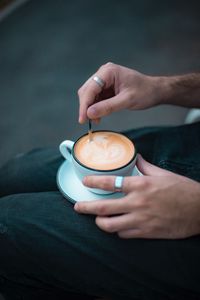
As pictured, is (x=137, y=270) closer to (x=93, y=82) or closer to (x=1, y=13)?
→ (x=93, y=82)

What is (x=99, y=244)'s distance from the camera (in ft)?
2.19

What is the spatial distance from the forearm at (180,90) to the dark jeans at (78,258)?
20 cm

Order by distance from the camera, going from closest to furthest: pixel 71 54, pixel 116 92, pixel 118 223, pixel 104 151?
1. pixel 118 223
2. pixel 104 151
3. pixel 116 92
4. pixel 71 54

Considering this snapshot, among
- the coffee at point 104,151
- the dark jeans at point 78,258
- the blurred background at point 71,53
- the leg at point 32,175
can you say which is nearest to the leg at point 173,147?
the dark jeans at point 78,258

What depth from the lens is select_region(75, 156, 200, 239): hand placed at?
64 cm

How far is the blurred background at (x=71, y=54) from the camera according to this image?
68.9 inches

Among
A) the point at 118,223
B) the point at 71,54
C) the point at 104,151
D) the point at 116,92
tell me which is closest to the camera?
the point at 118,223

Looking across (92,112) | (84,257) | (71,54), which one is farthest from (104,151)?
(71,54)

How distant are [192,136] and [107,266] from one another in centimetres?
37

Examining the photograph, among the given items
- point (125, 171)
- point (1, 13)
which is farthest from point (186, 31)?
point (125, 171)

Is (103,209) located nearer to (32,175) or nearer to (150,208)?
(150,208)

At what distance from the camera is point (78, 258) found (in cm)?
67

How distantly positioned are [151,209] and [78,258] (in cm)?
16

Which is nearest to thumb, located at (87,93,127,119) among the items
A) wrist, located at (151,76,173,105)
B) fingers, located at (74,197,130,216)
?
wrist, located at (151,76,173,105)
